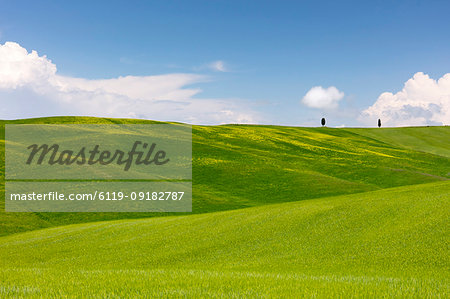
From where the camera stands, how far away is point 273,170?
73.0 meters

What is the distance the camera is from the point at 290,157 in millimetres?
88250

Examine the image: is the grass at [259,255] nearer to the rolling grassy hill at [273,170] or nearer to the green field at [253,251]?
the green field at [253,251]

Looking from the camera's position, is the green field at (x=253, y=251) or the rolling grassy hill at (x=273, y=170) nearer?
the green field at (x=253, y=251)

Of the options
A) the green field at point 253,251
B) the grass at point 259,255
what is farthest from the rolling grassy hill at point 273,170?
the grass at point 259,255

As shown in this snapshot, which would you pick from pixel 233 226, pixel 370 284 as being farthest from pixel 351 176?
pixel 370 284

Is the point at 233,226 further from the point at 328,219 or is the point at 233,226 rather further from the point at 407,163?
the point at 407,163

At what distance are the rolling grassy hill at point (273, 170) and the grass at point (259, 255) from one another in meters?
21.9

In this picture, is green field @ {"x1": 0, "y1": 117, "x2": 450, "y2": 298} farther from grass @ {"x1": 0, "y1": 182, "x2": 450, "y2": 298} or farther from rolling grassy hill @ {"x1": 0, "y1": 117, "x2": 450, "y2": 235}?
rolling grassy hill @ {"x1": 0, "y1": 117, "x2": 450, "y2": 235}

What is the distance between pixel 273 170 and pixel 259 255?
A: 5474 centimetres

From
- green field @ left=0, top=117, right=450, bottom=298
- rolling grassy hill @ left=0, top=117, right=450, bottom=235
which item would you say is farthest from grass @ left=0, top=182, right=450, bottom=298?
rolling grassy hill @ left=0, top=117, right=450, bottom=235

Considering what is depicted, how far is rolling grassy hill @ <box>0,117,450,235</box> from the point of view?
179 feet

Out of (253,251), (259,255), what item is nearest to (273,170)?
(253,251)

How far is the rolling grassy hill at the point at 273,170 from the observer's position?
5462 cm

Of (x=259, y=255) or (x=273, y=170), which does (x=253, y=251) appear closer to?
(x=259, y=255)
